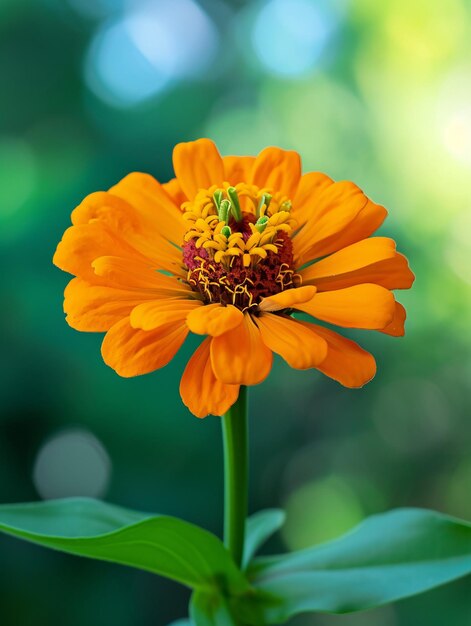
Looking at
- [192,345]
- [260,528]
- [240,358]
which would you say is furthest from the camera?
[192,345]

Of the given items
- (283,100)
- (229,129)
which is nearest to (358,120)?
(283,100)

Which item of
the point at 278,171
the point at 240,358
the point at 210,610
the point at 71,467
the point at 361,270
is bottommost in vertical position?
the point at 210,610

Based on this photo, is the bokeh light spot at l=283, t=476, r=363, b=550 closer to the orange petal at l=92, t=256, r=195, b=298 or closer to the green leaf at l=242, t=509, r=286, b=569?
the green leaf at l=242, t=509, r=286, b=569

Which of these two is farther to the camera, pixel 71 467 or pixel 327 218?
pixel 71 467

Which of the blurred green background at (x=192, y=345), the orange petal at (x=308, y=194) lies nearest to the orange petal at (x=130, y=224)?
the orange petal at (x=308, y=194)

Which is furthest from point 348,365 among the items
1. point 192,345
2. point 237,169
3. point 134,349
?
point 192,345

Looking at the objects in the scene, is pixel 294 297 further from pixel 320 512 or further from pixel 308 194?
pixel 320 512

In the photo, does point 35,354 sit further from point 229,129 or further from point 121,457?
point 229,129
